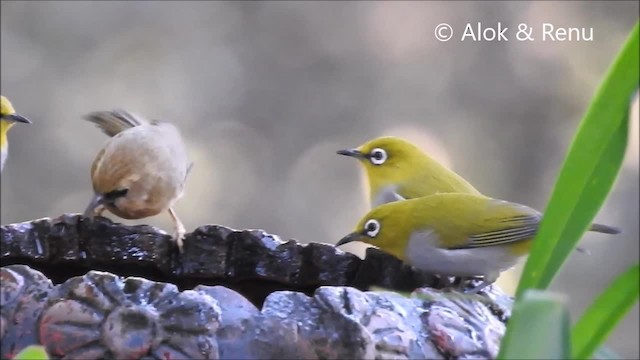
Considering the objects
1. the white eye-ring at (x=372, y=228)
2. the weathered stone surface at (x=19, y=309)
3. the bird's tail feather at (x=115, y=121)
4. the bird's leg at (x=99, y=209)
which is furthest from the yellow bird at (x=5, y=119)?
the weathered stone surface at (x=19, y=309)

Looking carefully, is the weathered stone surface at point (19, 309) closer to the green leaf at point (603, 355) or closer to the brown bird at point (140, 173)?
the green leaf at point (603, 355)

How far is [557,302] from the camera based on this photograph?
0.41m

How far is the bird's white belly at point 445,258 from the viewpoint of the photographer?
0.66m

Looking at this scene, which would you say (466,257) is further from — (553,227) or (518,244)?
(553,227)

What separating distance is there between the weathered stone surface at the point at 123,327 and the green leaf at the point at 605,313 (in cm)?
18

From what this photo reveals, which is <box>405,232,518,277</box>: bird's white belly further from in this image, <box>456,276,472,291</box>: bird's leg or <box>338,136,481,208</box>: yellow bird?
<box>338,136,481,208</box>: yellow bird

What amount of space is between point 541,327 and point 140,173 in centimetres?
68

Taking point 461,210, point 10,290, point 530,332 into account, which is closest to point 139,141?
point 461,210

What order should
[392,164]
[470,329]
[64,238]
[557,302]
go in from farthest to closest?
[392,164] → [64,238] → [470,329] → [557,302]

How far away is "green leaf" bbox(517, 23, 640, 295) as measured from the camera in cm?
47

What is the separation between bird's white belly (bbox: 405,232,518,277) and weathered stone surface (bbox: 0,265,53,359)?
0.91 ft

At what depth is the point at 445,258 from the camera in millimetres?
664

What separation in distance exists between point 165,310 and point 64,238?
1.06 feet

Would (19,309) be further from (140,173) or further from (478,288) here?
(140,173)
